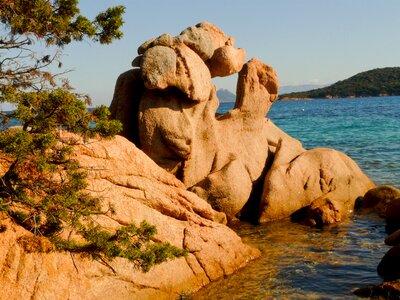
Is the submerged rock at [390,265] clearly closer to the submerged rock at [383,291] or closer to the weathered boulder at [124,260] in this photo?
the submerged rock at [383,291]

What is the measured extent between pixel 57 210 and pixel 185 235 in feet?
15.1

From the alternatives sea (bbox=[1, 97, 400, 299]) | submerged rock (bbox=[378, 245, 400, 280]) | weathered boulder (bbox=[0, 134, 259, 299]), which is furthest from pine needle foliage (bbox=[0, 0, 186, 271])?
submerged rock (bbox=[378, 245, 400, 280])

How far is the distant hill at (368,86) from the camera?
149500mm

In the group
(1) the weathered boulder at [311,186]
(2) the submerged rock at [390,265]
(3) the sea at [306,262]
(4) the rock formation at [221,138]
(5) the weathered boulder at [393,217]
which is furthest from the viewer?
(1) the weathered boulder at [311,186]

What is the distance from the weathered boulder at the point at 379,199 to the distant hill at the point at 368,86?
450 feet

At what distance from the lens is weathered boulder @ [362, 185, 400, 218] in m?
18.6

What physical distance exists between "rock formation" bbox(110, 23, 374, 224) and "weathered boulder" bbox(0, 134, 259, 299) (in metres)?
3.43

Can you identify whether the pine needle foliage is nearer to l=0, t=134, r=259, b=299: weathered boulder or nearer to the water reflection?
l=0, t=134, r=259, b=299: weathered boulder

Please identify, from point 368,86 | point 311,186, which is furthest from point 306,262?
point 368,86

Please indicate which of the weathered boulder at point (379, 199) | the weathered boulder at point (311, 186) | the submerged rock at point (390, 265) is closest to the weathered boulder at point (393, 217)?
the weathered boulder at point (379, 199)

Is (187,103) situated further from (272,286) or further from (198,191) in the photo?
(272,286)

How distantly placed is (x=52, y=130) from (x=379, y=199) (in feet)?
46.7

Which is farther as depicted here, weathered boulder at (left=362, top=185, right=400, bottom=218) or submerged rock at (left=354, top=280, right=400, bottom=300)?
weathered boulder at (left=362, top=185, right=400, bottom=218)

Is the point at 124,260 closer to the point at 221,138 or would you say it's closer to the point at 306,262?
the point at 306,262
